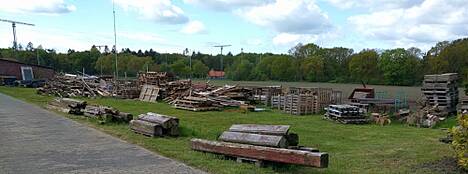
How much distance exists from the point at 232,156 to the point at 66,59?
113 m

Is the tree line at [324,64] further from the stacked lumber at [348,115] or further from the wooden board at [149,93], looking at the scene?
the stacked lumber at [348,115]

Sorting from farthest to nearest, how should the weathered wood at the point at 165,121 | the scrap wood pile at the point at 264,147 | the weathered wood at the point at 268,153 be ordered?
the weathered wood at the point at 165,121
the scrap wood pile at the point at 264,147
the weathered wood at the point at 268,153

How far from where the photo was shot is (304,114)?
86.7 feet

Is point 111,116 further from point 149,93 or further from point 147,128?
point 149,93

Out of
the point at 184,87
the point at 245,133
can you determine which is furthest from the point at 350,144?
the point at 184,87

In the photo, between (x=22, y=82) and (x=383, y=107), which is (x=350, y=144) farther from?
(x=22, y=82)

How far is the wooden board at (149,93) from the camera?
3656 centimetres

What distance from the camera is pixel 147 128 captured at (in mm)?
14086

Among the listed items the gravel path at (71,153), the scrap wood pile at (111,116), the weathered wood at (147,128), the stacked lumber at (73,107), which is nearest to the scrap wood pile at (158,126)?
the weathered wood at (147,128)

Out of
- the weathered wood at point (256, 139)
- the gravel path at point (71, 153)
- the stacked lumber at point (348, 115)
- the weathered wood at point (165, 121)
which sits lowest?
Result: the stacked lumber at point (348, 115)

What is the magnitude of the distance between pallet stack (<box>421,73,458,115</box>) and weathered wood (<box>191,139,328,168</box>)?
54.5 feet

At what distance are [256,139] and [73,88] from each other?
35189mm

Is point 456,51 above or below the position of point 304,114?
above

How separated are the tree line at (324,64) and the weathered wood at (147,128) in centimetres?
5364
